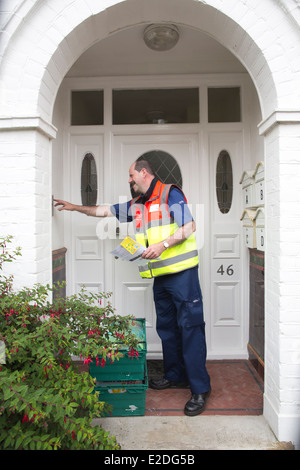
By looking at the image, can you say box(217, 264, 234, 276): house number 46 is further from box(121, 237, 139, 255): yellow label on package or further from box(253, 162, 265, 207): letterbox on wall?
box(121, 237, 139, 255): yellow label on package

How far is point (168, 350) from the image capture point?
318cm

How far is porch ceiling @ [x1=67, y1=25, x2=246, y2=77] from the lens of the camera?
3623 mm

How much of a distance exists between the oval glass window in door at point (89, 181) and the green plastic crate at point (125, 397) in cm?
188

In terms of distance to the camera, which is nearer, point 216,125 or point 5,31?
point 5,31

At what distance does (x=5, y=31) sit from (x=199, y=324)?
252cm

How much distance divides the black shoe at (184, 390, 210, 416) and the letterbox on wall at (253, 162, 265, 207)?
1.63m

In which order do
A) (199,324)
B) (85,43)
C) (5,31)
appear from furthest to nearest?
(199,324) → (85,43) → (5,31)

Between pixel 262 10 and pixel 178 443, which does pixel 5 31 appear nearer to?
pixel 262 10

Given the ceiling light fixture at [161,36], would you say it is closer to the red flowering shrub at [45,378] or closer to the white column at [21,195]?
the white column at [21,195]

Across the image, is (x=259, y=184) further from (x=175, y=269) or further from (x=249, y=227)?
(x=175, y=269)

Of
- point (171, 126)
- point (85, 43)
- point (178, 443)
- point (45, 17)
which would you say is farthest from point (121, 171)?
point (178, 443)

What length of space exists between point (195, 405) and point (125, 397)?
0.55 meters

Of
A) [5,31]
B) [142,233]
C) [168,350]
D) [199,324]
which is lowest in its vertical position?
[168,350]

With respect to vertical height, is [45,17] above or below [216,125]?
above
